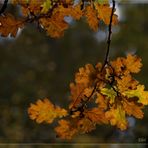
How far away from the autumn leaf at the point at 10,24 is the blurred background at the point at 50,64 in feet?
31.7

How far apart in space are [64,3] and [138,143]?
9584 millimetres

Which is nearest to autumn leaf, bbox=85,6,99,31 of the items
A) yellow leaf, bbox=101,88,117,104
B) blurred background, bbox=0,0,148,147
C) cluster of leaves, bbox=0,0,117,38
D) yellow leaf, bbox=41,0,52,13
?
cluster of leaves, bbox=0,0,117,38

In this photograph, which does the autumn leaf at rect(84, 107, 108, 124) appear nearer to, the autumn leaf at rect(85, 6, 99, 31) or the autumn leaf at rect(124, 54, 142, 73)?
the autumn leaf at rect(124, 54, 142, 73)

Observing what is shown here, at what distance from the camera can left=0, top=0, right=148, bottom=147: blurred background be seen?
1188cm

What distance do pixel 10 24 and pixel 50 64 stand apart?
10.7 metres

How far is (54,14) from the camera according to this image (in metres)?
1.86

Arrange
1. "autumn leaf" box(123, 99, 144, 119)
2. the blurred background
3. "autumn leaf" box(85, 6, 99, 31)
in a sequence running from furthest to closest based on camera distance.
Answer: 1. the blurred background
2. "autumn leaf" box(85, 6, 99, 31)
3. "autumn leaf" box(123, 99, 144, 119)

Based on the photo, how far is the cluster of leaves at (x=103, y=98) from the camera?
69.5 inches

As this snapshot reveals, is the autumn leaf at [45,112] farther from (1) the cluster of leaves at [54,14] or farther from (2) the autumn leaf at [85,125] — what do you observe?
(1) the cluster of leaves at [54,14]

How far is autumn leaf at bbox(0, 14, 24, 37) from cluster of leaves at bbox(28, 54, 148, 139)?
10.0 inches

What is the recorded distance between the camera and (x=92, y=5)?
6.14 feet

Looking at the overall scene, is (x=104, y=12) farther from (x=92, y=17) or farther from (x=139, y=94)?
(x=139, y=94)

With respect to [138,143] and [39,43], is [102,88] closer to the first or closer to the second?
[138,143]

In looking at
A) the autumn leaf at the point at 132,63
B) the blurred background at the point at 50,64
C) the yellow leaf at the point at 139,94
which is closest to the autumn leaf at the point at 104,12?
the autumn leaf at the point at 132,63
